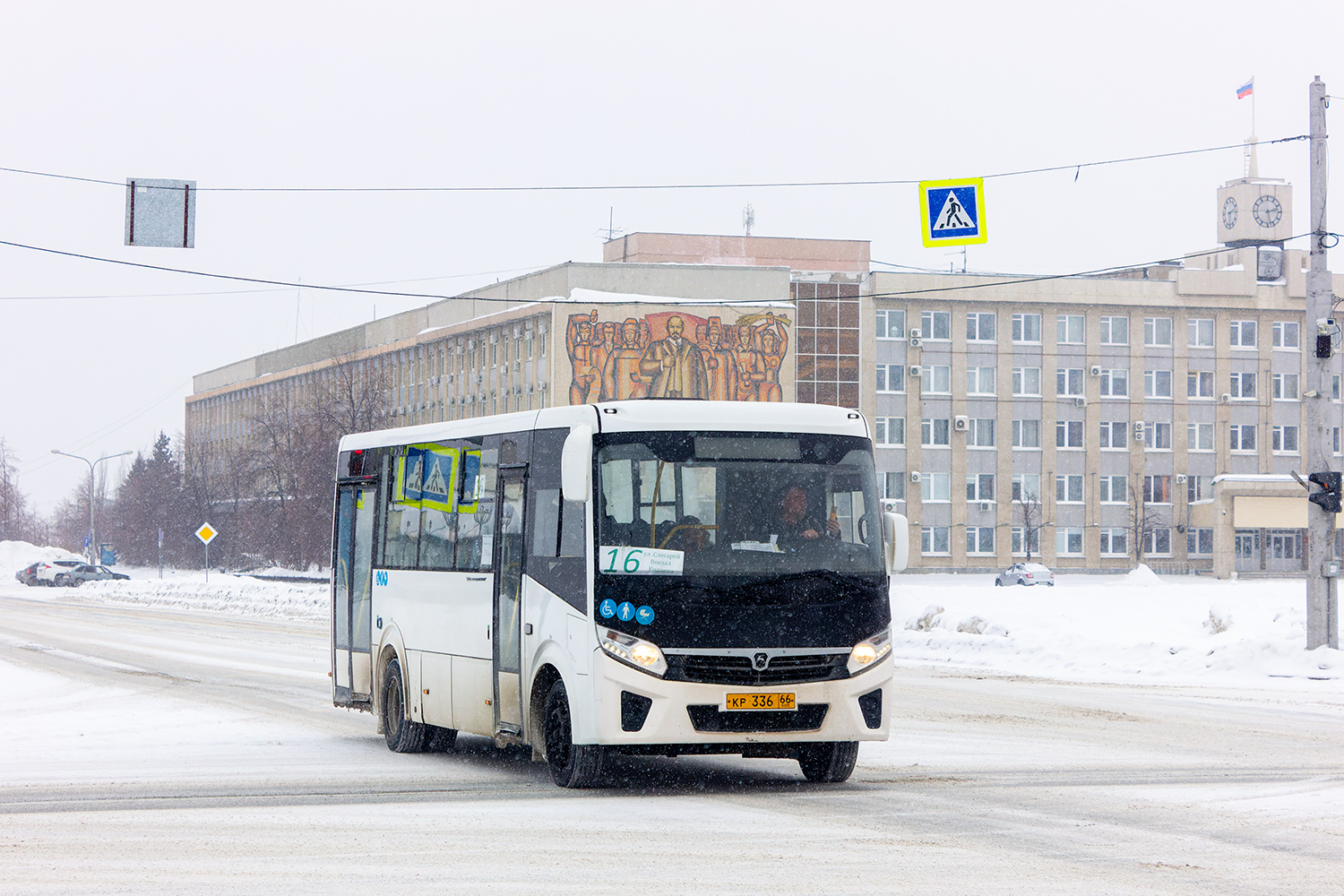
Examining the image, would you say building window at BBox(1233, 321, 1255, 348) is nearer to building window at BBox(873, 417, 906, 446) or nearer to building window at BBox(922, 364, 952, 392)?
building window at BBox(922, 364, 952, 392)

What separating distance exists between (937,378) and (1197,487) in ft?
52.7

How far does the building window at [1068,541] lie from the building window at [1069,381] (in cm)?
775

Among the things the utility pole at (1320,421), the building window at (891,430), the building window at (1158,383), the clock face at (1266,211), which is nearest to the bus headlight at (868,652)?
the utility pole at (1320,421)

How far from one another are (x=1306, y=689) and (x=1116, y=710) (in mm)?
4931

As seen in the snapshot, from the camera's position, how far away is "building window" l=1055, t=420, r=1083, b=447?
98.6m

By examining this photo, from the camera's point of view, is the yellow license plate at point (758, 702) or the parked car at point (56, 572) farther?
the parked car at point (56, 572)

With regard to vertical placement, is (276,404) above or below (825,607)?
above

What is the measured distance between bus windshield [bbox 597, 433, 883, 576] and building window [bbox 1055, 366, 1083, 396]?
8861cm

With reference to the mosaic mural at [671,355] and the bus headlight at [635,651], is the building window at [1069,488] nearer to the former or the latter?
the mosaic mural at [671,355]

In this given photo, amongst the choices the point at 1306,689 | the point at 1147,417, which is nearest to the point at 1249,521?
the point at 1147,417

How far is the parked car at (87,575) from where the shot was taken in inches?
3310

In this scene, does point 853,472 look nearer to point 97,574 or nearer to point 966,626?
point 966,626

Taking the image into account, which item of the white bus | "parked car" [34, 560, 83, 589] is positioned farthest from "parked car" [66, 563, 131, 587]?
the white bus

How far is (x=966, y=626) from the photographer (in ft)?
102
